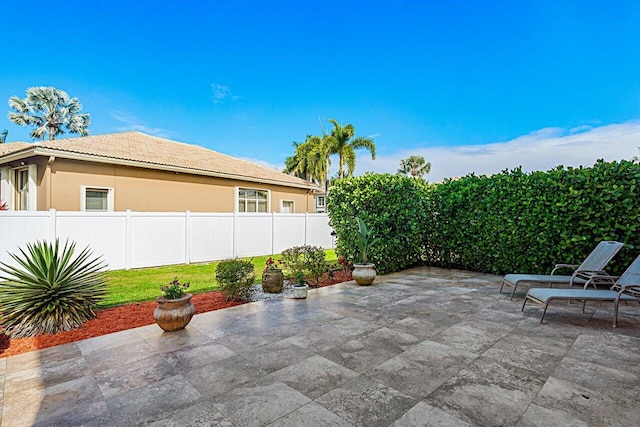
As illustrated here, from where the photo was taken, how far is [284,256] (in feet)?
24.0

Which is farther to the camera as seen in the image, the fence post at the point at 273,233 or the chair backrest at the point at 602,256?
the fence post at the point at 273,233

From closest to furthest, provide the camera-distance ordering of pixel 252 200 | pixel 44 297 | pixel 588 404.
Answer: pixel 588 404, pixel 44 297, pixel 252 200

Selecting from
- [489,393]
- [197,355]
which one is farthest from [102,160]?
[489,393]

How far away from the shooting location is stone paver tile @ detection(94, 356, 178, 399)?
2.69 m

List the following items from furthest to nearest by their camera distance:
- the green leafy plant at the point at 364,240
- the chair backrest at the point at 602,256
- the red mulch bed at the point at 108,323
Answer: the green leafy plant at the point at 364,240, the chair backrest at the point at 602,256, the red mulch bed at the point at 108,323

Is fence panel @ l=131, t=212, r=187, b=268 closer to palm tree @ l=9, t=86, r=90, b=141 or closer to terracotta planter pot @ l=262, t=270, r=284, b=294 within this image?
terracotta planter pot @ l=262, t=270, r=284, b=294

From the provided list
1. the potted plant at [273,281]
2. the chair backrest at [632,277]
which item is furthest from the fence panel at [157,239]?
the chair backrest at [632,277]

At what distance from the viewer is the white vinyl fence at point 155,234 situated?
736cm

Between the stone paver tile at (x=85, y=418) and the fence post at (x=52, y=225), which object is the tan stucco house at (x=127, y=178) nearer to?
the fence post at (x=52, y=225)

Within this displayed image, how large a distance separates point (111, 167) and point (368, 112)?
12711 millimetres

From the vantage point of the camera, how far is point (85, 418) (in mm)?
2254

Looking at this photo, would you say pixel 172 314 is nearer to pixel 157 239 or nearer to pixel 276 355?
pixel 276 355

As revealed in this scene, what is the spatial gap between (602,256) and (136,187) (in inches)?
532

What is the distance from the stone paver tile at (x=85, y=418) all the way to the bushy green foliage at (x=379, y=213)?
625 cm
